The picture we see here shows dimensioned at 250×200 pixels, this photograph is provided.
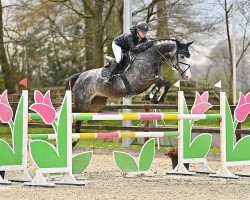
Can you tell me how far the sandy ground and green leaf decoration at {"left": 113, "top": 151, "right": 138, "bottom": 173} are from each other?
0.14 m

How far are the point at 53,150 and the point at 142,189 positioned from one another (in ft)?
3.70

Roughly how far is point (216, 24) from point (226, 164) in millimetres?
14478

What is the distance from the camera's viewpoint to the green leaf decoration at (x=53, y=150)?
25.3 feet

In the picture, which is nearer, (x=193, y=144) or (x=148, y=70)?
(x=148, y=70)

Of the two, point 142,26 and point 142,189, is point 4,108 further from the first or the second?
point 142,26

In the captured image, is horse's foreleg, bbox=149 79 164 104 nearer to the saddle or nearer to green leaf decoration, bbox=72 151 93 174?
the saddle

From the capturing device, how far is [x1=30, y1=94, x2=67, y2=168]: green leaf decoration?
772 cm

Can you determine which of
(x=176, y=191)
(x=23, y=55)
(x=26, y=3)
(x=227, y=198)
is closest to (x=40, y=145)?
(x=176, y=191)

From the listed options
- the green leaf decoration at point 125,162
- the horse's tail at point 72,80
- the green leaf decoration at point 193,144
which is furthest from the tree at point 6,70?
the green leaf decoration at point 125,162

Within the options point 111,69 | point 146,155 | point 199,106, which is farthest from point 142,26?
point 146,155

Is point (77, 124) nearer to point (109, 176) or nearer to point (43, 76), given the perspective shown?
point (109, 176)

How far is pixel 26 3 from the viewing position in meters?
22.6

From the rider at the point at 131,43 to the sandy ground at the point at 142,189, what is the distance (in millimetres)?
1495

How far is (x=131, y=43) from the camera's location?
8.98 metres
